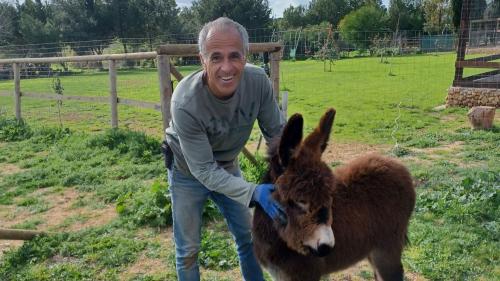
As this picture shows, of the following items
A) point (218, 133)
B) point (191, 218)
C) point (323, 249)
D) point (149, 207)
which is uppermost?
point (218, 133)

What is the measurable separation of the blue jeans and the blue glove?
2.31 ft

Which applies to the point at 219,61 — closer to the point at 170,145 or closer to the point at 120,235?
the point at 170,145

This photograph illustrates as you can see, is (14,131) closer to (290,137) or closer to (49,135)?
(49,135)

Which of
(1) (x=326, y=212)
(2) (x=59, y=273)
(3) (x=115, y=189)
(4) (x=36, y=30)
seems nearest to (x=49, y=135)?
(3) (x=115, y=189)

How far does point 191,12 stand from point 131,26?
14045 millimetres

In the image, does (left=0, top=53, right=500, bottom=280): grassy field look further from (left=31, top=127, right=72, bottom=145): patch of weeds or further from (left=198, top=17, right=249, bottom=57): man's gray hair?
(left=198, top=17, right=249, bottom=57): man's gray hair

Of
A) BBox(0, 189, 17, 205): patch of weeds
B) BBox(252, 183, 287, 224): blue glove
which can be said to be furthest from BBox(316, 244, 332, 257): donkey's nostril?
BBox(0, 189, 17, 205): patch of weeds

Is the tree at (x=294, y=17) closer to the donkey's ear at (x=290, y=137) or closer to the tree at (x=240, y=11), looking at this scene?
the tree at (x=240, y=11)

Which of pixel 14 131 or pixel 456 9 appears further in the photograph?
pixel 456 9

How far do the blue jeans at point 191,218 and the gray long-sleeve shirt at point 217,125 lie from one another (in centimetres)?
13

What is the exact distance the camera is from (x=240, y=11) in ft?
180

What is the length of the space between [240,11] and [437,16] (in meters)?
25.6

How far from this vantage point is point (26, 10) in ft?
178

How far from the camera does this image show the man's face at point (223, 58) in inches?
91.5
